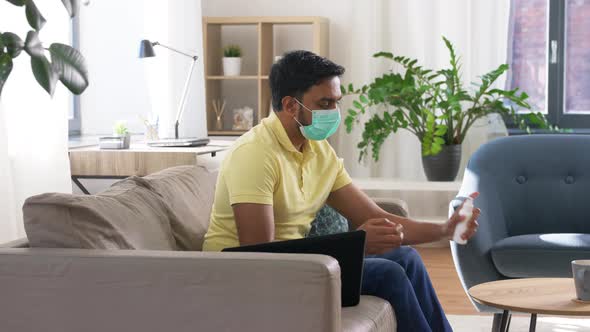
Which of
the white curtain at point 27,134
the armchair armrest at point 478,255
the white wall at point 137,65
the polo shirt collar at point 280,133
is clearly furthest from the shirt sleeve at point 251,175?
the white wall at point 137,65

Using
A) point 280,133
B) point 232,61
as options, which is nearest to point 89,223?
point 280,133

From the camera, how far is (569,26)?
6.32 metres

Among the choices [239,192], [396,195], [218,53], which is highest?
[218,53]

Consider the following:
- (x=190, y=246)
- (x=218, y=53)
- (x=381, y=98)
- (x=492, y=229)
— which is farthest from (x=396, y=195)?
(x=190, y=246)

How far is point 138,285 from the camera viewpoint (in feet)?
7.34

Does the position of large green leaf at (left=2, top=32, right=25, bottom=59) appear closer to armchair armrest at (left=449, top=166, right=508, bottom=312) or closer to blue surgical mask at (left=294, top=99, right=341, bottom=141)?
blue surgical mask at (left=294, top=99, right=341, bottom=141)

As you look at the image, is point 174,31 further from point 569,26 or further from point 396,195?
point 569,26

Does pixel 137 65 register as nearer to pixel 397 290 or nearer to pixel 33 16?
pixel 397 290

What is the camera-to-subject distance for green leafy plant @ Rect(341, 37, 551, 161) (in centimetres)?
576

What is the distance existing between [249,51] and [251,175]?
13.1 ft

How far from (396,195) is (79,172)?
2.21m

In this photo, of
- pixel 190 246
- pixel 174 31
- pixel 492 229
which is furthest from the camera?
pixel 174 31

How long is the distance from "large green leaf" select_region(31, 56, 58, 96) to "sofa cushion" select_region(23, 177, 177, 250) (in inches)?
20.3

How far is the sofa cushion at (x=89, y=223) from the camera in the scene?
7.75ft
